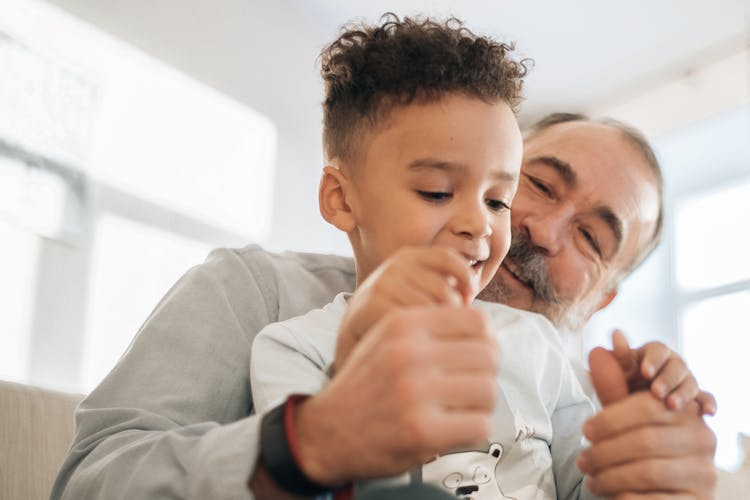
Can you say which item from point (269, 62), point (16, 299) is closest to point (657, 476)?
point (16, 299)

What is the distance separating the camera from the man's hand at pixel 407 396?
51 centimetres

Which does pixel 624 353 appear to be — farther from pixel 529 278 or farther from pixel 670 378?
pixel 529 278

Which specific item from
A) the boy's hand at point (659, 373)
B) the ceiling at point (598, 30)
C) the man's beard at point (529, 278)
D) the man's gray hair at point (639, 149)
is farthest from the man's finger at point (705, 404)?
the ceiling at point (598, 30)

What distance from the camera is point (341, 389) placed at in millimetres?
550

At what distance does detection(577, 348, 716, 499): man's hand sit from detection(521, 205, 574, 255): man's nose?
77 cm

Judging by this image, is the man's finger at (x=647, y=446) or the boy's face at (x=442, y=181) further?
the boy's face at (x=442, y=181)

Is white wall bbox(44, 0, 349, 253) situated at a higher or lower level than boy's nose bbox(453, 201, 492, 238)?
higher

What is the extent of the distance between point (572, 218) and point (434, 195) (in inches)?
30.8

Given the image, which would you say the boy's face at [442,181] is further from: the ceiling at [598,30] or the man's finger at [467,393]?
the ceiling at [598,30]

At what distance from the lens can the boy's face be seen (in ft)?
2.98

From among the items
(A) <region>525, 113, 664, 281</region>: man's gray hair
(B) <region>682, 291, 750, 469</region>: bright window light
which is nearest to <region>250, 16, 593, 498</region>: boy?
(A) <region>525, 113, 664, 281</region>: man's gray hair

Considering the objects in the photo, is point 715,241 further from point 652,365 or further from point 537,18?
point 652,365

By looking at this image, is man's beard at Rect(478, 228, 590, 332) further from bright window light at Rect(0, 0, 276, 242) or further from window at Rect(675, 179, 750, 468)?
window at Rect(675, 179, 750, 468)

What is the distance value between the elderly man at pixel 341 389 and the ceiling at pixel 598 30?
177 cm
